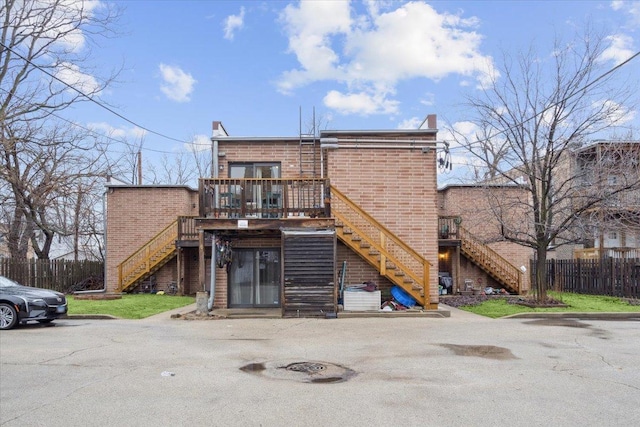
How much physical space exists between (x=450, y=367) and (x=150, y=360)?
477cm

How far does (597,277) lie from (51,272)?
893 inches

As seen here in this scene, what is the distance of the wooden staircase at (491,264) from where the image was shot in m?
21.2

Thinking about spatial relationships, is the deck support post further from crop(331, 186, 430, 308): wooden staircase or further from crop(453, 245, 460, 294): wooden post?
crop(453, 245, 460, 294): wooden post

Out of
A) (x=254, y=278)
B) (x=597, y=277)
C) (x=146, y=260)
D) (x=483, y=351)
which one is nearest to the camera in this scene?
(x=483, y=351)

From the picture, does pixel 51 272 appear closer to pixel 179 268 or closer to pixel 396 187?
pixel 179 268

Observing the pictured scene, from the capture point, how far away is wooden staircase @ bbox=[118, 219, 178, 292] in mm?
20688

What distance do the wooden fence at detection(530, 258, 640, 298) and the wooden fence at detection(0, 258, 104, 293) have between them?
2146cm

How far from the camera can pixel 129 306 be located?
50.9 feet

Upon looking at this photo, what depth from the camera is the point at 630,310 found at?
14.4m

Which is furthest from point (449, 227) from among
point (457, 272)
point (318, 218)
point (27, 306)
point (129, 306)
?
point (27, 306)

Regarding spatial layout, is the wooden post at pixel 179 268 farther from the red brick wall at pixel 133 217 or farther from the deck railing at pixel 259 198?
the deck railing at pixel 259 198

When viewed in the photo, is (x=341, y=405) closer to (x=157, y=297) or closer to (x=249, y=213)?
(x=249, y=213)

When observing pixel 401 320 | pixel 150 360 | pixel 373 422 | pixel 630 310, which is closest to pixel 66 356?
pixel 150 360

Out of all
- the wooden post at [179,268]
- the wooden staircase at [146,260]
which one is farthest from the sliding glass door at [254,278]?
the wooden staircase at [146,260]
